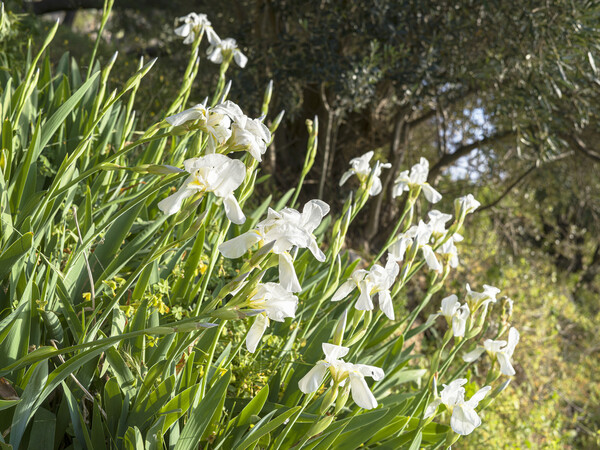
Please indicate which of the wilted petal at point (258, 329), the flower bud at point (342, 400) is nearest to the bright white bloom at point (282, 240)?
the wilted petal at point (258, 329)

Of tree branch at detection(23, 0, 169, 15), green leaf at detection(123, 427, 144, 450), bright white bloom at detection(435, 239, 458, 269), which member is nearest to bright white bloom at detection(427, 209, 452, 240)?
bright white bloom at detection(435, 239, 458, 269)

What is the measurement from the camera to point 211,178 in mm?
971

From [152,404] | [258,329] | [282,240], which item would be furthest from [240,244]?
[152,404]

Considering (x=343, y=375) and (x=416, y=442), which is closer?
(x=343, y=375)

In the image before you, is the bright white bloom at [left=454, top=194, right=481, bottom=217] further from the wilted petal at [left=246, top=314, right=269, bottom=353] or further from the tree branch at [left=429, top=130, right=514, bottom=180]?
the tree branch at [left=429, top=130, right=514, bottom=180]

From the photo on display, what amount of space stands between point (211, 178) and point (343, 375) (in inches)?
16.5

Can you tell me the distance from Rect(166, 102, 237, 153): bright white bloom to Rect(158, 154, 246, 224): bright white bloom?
0.07m

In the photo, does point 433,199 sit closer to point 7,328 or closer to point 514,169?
point 7,328

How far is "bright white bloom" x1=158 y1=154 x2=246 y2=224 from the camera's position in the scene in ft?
3.17

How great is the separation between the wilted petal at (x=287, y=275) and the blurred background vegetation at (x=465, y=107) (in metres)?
2.10

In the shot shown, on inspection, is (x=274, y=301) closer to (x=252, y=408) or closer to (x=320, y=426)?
(x=320, y=426)

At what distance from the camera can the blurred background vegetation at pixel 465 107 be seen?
12.2 feet

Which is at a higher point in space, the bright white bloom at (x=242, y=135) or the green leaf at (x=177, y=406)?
the bright white bloom at (x=242, y=135)

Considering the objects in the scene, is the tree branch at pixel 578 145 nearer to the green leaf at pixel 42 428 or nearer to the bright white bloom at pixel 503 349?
the bright white bloom at pixel 503 349
